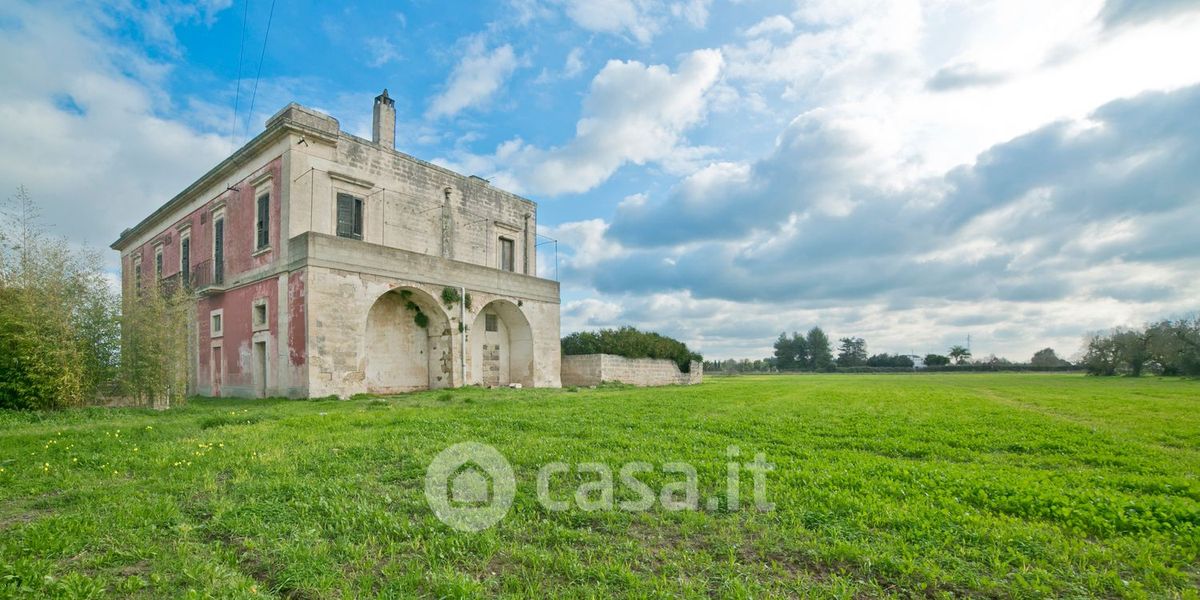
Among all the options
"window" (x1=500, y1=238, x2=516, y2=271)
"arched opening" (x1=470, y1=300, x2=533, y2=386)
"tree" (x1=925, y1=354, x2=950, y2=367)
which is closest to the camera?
"arched opening" (x1=470, y1=300, x2=533, y2=386)

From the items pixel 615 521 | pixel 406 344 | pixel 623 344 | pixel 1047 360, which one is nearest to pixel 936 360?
pixel 1047 360

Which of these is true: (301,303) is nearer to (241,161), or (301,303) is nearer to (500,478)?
(241,161)

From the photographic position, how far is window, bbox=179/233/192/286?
2547 cm

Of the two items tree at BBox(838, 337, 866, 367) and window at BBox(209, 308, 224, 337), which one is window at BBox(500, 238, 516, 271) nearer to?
window at BBox(209, 308, 224, 337)

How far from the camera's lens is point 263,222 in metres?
20.4

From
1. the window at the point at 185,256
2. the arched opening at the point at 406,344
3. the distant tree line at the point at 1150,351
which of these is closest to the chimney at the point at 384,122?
the arched opening at the point at 406,344

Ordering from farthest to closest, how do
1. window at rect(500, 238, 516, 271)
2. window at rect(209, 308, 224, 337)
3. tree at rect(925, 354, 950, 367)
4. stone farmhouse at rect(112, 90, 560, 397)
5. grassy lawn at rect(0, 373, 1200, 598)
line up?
tree at rect(925, 354, 950, 367) → window at rect(500, 238, 516, 271) → window at rect(209, 308, 224, 337) → stone farmhouse at rect(112, 90, 560, 397) → grassy lawn at rect(0, 373, 1200, 598)

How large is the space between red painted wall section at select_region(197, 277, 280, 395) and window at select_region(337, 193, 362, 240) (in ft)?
10.6

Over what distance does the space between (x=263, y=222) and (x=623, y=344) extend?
18005 millimetres

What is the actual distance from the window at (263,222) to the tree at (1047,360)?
71590mm

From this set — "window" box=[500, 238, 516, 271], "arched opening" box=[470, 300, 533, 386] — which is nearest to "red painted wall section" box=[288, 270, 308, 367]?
"arched opening" box=[470, 300, 533, 386]

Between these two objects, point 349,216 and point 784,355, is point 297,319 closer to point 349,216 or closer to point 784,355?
point 349,216

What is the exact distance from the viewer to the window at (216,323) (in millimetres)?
22078

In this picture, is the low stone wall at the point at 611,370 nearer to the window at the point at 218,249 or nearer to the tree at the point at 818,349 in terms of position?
the window at the point at 218,249
